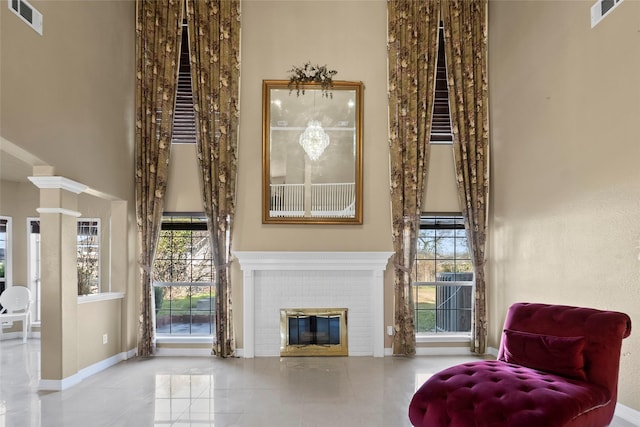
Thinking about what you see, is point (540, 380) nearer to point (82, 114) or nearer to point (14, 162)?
point (82, 114)

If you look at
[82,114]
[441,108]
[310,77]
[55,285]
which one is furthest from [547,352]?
[82,114]

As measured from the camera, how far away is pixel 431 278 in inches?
245

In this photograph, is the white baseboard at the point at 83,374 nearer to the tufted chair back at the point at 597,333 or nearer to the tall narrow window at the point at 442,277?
the tall narrow window at the point at 442,277

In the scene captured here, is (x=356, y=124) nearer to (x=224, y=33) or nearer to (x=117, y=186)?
(x=224, y=33)

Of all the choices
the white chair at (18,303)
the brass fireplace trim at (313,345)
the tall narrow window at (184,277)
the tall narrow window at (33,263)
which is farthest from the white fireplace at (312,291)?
the tall narrow window at (33,263)

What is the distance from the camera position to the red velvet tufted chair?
8.71ft

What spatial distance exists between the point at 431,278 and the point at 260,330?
8.20ft

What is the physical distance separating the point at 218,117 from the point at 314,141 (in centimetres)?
136

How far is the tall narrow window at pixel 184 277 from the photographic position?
6.18 metres

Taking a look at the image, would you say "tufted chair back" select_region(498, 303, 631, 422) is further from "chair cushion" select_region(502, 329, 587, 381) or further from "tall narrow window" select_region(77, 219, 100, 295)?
"tall narrow window" select_region(77, 219, 100, 295)

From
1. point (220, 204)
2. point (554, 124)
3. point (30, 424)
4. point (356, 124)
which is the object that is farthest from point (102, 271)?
point (554, 124)

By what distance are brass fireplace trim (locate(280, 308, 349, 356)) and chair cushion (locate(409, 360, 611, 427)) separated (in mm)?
2777

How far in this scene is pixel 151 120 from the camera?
5945mm

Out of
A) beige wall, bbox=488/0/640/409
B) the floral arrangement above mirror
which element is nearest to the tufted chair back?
beige wall, bbox=488/0/640/409
